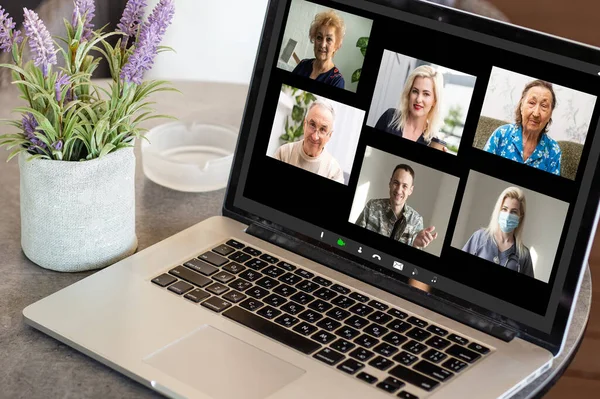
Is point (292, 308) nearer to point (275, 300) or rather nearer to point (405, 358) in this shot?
point (275, 300)

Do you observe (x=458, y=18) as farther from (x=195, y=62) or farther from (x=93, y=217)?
(x=195, y=62)

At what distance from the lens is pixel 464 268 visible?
2.95 feet

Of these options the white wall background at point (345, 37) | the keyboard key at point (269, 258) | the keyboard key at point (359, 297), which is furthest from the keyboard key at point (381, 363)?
the white wall background at point (345, 37)

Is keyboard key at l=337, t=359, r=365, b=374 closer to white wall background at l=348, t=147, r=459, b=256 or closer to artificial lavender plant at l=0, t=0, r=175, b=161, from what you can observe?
white wall background at l=348, t=147, r=459, b=256

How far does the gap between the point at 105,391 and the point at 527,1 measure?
2024 millimetres

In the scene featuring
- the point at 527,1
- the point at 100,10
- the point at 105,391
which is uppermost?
the point at 527,1

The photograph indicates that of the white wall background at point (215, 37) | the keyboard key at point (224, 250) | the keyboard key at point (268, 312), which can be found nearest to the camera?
the keyboard key at point (268, 312)

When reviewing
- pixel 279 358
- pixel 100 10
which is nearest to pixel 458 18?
pixel 279 358

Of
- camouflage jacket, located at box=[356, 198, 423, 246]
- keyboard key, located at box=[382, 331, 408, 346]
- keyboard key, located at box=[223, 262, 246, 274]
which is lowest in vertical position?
keyboard key, located at box=[382, 331, 408, 346]

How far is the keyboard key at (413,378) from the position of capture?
30.8 inches

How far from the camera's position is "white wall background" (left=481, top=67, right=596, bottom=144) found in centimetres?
83

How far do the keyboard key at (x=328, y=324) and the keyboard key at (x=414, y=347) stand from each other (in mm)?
74

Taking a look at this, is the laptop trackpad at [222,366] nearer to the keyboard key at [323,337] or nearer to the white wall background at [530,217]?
the keyboard key at [323,337]

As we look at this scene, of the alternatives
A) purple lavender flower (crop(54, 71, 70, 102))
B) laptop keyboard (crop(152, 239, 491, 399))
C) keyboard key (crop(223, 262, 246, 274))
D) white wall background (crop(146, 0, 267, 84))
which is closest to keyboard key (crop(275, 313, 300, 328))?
laptop keyboard (crop(152, 239, 491, 399))
